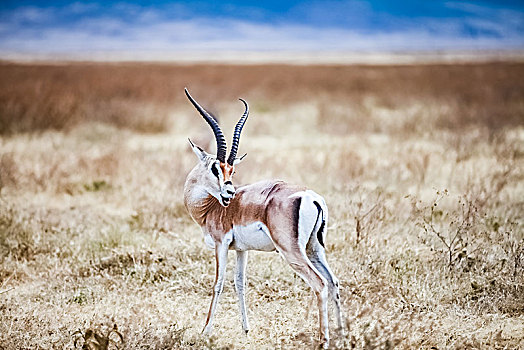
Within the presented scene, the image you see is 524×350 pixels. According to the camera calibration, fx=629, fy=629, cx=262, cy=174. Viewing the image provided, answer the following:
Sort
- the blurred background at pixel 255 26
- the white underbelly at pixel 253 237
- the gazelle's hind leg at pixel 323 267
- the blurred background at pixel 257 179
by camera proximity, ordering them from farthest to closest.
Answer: the blurred background at pixel 255 26 < the blurred background at pixel 257 179 < the gazelle's hind leg at pixel 323 267 < the white underbelly at pixel 253 237

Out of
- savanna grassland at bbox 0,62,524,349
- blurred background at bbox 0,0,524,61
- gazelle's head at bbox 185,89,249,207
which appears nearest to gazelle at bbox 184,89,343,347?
gazelle's head at bbox 185,89,249,207

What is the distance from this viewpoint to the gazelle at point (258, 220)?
13.8 ft

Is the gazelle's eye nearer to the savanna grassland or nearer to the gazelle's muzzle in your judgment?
the gazelle's muzzle

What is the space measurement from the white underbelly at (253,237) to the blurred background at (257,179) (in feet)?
2.43

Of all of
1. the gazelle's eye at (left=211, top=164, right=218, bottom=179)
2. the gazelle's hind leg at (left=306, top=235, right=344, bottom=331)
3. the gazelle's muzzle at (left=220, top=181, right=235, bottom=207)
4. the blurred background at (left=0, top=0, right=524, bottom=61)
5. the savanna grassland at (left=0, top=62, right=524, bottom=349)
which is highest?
the blurred background at (left=0, top=0, right=524, bottom=61)

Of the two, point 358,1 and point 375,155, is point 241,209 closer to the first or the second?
point 375,155

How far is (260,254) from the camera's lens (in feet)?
20.7

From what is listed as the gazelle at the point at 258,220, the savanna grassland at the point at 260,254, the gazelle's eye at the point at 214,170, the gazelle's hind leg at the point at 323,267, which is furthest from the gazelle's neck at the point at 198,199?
the savanna grassland at the point at 260,254

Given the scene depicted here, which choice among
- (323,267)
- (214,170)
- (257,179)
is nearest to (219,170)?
(214,170)

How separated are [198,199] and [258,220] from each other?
2.06 feet

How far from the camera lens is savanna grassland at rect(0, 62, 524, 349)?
15.8 ft

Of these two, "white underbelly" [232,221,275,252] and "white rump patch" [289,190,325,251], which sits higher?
"white rump patch" [289,190,325,251]

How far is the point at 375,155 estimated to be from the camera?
38.3 feet

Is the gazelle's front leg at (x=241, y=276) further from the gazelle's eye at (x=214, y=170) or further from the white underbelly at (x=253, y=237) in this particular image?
the gazelle's eye at (x=214, y=170)
